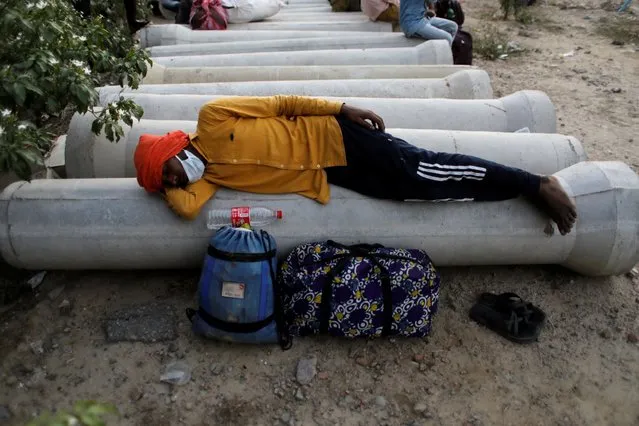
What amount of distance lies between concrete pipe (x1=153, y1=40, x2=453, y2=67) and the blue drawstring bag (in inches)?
116

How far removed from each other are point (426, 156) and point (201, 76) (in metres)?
2.48

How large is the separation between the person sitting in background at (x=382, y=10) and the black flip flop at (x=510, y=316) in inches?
183

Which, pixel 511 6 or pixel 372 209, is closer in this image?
pixel 372 209

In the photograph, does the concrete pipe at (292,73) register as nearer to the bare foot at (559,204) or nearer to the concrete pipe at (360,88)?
the concrete pipe at (360,88)

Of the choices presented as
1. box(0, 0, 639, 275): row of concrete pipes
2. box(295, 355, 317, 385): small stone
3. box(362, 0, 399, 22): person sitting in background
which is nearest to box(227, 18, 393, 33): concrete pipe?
box(362, 0, 399, 22): person sitting in background

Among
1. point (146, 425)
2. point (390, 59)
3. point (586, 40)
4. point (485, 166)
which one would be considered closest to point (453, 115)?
point (485, 166)

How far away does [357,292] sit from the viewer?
8.76ft

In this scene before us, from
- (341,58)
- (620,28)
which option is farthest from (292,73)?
(620,28)

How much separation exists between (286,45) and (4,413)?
4481mm

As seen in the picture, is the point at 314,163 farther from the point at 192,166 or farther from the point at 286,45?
the point at 286,45

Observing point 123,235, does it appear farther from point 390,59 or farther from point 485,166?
point 390,59

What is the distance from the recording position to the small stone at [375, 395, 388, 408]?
8.32ft

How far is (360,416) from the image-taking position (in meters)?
2.49

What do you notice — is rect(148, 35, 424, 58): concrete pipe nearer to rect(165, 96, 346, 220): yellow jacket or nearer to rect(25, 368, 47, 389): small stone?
rect(165, 96, 346, 220): yellow jacket
